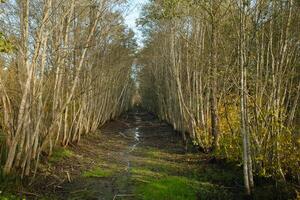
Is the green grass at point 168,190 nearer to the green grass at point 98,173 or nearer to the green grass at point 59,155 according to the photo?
the green grass at point 98,173

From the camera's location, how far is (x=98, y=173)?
1368cm

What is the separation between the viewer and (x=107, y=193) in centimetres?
1106

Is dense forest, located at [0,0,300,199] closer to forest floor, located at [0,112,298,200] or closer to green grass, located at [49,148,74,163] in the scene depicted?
green grass, located at [49,148,74,163]

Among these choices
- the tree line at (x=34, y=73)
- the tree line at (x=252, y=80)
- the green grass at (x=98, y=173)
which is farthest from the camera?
the green grass at (x=98, y=173)

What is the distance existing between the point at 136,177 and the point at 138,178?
0.18 meters

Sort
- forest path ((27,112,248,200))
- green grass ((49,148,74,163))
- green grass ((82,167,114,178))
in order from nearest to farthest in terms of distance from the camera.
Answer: forest path ((27,112,248,200)), green grass ((82,167,114,178)), green grass ((49,148,74,163))

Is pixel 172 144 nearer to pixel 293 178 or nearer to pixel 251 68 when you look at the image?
pixel 251 68

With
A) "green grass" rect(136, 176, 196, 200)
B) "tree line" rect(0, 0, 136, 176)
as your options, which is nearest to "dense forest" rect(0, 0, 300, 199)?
"tree line" rect(0, 0, 136, 176)

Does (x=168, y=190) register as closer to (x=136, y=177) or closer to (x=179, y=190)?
(x=179, y=190)

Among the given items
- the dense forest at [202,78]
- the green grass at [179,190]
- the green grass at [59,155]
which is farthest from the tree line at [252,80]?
the green grass at [59,155]

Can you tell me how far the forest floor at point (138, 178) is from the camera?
10.5m

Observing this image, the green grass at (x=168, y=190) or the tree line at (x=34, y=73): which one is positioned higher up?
the tree line at (x=34, y=73)

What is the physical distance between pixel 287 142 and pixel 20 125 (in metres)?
6.96

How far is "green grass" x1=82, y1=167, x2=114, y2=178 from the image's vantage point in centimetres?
1328
